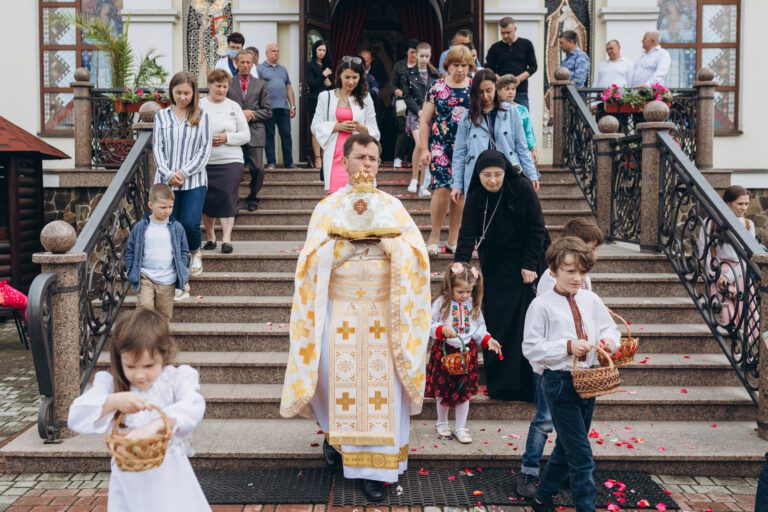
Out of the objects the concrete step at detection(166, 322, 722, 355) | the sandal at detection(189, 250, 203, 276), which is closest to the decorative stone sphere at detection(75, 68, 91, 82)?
the sandal at detection(189, 250, 203, 276)

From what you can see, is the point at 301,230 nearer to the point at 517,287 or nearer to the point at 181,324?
the point at 181,324

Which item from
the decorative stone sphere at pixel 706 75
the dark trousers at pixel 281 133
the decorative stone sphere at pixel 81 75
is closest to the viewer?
the decorative stone sphere at pixel 81 75

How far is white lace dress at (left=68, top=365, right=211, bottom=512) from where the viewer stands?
9.52 feet

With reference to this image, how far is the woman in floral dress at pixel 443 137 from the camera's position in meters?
7.17

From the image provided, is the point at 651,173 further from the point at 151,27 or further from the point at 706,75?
the point at 151,27

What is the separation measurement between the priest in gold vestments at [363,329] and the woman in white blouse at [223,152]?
3.18 m

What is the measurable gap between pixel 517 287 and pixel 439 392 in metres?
0.99

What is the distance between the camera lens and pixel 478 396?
5613 mm

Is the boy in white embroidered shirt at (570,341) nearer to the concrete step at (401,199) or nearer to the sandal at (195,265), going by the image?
the sandal at (195,265)

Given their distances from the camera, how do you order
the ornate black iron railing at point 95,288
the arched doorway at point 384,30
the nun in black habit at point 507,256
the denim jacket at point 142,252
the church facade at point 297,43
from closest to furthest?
the ornate black iron railing at point 95,288
the nun in black habit at point 507,256
the denim jacket at point 142,252
the church facade at point 297,43
the arched doorway at point 384,30

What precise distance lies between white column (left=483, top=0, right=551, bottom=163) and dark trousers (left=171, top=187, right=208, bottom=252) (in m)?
6.39

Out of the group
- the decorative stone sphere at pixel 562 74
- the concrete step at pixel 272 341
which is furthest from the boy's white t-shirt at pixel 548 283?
the decorative stone sphere at pixel 562 74

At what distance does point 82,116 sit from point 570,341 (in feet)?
24.2

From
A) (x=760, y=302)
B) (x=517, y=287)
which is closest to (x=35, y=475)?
(x=517, y=287)
